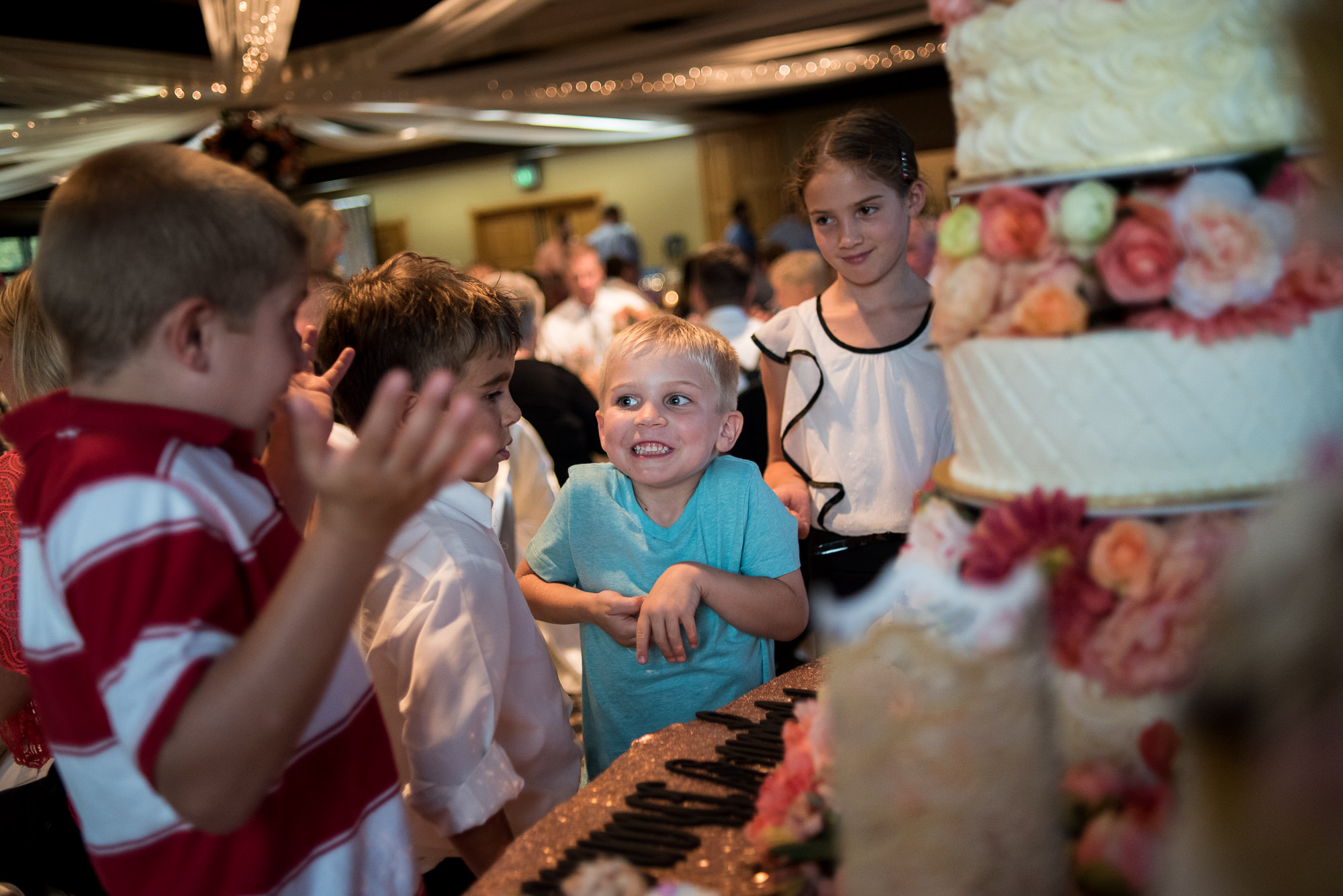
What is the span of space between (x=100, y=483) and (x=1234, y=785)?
3.20 feet

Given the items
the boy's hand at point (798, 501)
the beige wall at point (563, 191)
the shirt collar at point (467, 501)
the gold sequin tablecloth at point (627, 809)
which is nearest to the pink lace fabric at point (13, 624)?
the shirt collar at point (467, 501)

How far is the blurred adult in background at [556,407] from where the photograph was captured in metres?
4.38

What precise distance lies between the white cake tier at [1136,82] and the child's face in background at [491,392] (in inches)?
38.8

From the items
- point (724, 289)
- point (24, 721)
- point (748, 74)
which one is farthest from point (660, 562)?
point (748, 74)

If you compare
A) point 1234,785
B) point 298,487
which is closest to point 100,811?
point 298,487

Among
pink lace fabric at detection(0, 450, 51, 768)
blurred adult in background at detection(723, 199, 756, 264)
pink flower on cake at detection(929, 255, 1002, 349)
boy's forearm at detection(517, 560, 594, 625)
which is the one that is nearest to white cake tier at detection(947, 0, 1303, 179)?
pink flower on cake at detection(929, 255, 1002, 349)

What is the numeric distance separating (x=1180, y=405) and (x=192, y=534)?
1.05m

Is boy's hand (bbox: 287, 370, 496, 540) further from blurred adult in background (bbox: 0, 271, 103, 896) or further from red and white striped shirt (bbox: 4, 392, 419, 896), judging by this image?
blurred adult in background (bbox: 0, 271, 103, 896)

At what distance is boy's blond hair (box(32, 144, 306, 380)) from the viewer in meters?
0.98

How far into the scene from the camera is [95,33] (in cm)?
829

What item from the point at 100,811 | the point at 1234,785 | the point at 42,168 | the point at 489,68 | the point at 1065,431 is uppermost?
the point at 489,68

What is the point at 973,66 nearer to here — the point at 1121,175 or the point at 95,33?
the point at 1121,175

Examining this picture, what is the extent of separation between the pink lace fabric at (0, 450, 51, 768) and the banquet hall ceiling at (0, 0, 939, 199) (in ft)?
16.4

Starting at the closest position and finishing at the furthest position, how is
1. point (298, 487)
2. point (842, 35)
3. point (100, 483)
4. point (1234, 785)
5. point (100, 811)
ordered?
point (1234, 785) → point (100, 483) → point (100, 811) → point (298, 487) → point (842, 35)
